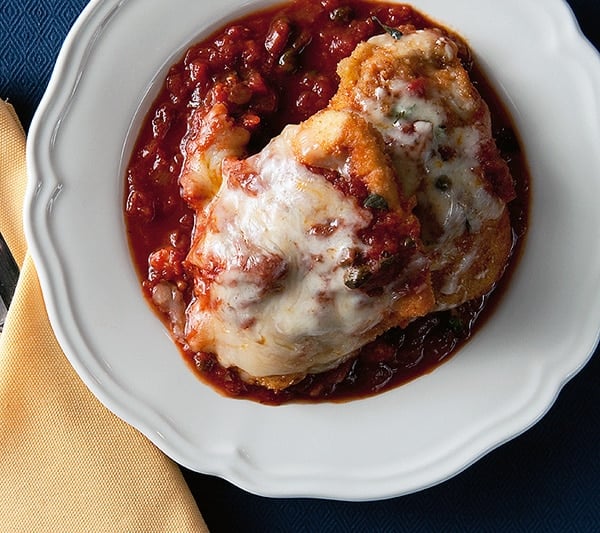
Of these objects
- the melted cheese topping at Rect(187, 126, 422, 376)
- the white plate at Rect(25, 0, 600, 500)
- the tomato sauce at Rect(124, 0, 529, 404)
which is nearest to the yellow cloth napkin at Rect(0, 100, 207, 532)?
the white plate at Rect(25, 0, 600, 500)

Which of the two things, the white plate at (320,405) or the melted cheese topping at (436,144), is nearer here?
the melted cheese topping at (436,144)

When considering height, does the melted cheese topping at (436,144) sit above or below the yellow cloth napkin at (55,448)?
above

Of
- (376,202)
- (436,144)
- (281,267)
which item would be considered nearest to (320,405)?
(281,267)

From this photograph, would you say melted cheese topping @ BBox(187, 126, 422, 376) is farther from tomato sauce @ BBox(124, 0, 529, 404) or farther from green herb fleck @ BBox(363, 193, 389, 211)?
tomato sauce @ BBox(124, 0, 529, 404)

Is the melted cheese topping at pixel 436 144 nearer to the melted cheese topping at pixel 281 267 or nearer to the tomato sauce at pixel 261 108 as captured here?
the melted cheese topping at pixel 281 267

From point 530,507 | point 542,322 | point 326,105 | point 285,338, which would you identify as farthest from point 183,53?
point 530,507

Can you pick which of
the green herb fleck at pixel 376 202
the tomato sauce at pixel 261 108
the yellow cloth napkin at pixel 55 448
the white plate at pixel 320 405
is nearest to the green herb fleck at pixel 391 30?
the tomato sauce at pixel 261 108
